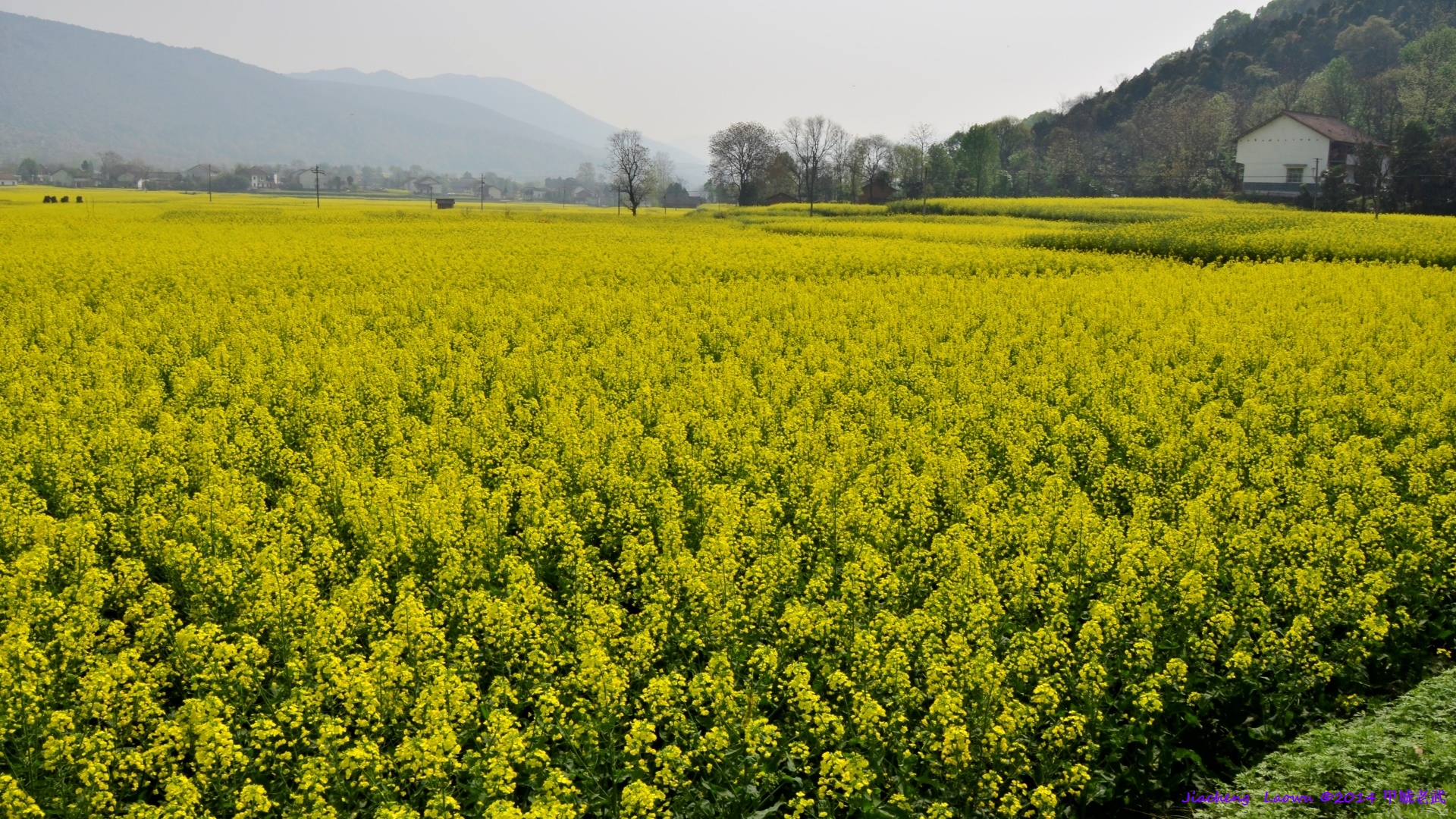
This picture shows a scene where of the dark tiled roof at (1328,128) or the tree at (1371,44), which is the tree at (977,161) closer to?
the dark tiled roof at (1328,128)

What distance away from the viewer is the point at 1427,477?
10453 millimetres

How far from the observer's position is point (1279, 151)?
86.2 meters

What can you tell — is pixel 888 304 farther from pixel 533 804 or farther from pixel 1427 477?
pixel 533 804

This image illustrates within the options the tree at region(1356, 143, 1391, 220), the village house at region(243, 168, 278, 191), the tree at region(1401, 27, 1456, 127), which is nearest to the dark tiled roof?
the tree at region(1401, 27, 1456, 127)

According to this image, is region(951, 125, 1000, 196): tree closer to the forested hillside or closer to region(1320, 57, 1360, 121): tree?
the forested hillside

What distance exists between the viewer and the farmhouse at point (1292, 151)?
272ft

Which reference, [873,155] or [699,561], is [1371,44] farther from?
[699,561]

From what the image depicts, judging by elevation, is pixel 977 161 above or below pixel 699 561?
above

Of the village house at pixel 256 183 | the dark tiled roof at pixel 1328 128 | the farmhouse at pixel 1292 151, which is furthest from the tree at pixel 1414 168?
the village house at pixel 256 183

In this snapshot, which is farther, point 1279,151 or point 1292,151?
point 1279,151

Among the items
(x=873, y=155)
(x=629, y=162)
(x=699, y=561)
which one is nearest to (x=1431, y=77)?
(x=873, y=155)

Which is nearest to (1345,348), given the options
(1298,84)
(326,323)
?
(326,323)

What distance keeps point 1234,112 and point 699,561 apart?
134087 mm

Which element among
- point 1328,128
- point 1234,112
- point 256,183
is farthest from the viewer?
point 256,183
